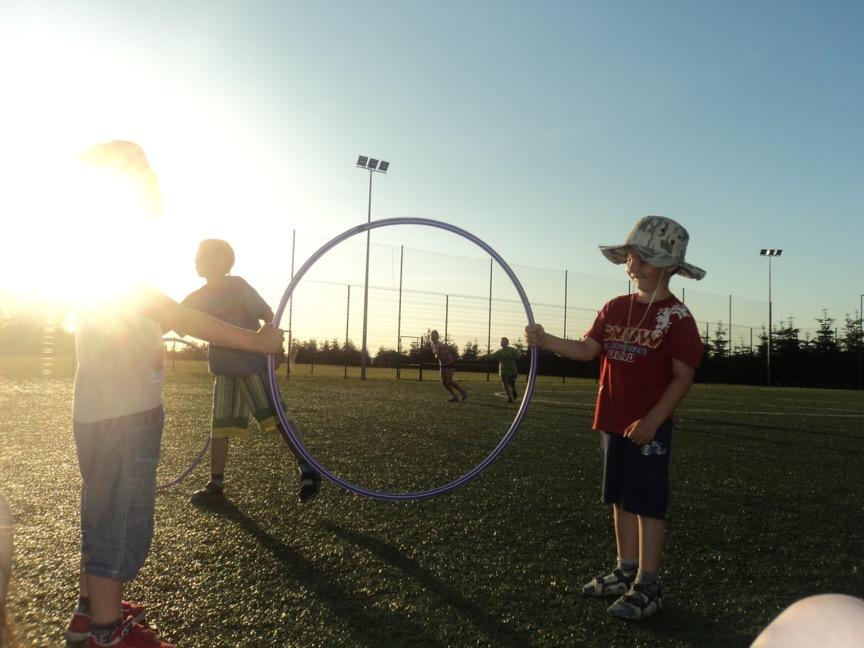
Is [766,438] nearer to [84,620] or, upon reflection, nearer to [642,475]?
[642,475]

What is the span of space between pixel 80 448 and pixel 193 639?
86cm

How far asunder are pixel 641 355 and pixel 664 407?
1.03 feet

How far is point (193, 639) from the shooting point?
2.75 meters

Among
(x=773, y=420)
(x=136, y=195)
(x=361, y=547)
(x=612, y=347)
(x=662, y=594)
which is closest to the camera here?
(x=136, y=195)

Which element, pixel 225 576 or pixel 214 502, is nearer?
pixel 225 576

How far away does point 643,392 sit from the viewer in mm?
3469

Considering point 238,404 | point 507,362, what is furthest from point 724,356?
point 238,404

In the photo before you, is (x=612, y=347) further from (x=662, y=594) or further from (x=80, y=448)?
(x=80, y=448)

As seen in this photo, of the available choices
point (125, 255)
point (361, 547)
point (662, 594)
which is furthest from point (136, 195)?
point (662, 594)

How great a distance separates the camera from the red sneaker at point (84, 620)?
8.96ft

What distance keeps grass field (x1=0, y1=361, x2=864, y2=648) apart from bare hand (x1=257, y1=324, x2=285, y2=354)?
1.14 metres

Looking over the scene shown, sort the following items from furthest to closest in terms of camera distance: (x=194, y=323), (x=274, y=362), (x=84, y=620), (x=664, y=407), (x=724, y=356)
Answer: (x=724, y=356)
(x=274, y=362)
(x=664, y=407)
(x=84, y=620)
(x=194, y=323)

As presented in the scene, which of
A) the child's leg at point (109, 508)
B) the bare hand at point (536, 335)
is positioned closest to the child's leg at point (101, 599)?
the child's leg at point (109, 508)

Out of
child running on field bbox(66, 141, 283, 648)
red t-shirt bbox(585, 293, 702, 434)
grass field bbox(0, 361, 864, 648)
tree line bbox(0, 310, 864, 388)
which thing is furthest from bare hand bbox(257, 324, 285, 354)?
tree line bbox(0, 310, 864, 388)
